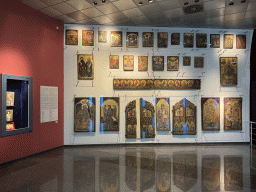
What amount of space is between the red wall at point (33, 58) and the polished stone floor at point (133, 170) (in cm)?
55

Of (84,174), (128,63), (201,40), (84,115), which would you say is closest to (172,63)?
(201,40)

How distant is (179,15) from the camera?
7.83 metres

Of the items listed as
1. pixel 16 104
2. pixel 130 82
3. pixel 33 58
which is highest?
pixel 33 58

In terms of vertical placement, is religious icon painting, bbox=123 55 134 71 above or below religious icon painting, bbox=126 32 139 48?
below

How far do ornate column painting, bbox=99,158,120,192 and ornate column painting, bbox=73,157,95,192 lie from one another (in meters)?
0.23

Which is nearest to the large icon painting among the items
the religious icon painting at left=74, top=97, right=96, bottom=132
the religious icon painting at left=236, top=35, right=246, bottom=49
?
Answer: the religious icon painting at left=74, top=97, right=96, bottom=132

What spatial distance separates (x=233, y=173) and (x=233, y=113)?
4.33 metres

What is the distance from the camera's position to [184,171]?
18.5 feet

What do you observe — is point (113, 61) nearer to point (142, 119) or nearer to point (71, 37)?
point (71, 37)

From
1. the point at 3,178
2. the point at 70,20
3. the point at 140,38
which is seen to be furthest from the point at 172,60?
the point at 3,178

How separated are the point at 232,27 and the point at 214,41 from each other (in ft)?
3.07

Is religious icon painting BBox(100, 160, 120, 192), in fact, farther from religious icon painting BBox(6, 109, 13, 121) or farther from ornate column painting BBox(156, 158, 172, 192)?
religious icon painting BBox(6, 109, 13, 121)

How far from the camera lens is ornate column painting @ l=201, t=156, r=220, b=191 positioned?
4638 millimetres

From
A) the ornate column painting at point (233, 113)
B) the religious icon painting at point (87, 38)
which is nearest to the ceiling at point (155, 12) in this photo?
the religious icon painting at point (87, 38)
